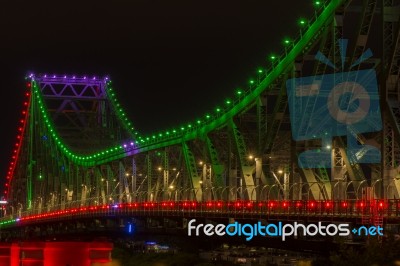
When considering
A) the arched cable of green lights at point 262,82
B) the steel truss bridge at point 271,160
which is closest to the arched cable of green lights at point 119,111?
the steel truss bridge at point 271,160

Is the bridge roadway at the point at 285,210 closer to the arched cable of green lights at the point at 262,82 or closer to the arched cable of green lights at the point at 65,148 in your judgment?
the arched cable of green lights at the point at 262,82

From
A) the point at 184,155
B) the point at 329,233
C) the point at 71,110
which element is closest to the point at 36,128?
the point at 71,110

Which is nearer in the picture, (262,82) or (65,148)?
Result: (262,82)

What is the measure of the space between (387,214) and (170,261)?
15013 mm

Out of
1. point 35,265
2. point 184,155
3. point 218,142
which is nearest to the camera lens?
point 35,265

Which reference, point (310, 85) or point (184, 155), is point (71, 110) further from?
point (310, 85)

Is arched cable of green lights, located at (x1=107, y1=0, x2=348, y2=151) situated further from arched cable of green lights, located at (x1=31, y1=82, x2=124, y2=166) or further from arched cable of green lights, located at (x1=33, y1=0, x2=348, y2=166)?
arched cable of green lights, located at (x1=31, y1=82, x2=124, y2=166)

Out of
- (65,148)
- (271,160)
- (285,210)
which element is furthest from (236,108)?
(65,148)

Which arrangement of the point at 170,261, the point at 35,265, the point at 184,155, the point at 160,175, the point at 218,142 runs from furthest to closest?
the point at 160,175
the point at 184,155
the point at 218,142
the point at 35,265
the point at 170,261

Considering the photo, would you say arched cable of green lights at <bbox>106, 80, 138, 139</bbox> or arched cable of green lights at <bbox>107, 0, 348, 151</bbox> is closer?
arched cable of green lights at <bbox>107, 0, 348, 151</bbox>

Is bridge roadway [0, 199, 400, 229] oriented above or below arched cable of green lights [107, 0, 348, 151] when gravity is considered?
below

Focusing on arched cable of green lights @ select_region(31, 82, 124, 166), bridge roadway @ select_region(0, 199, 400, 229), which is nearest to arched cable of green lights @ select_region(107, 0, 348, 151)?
bridge roadway @ select_region(0, 199, 400, 229)

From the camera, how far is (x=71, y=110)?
7072 inches

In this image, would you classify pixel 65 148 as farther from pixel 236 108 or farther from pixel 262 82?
pixel 262 82
